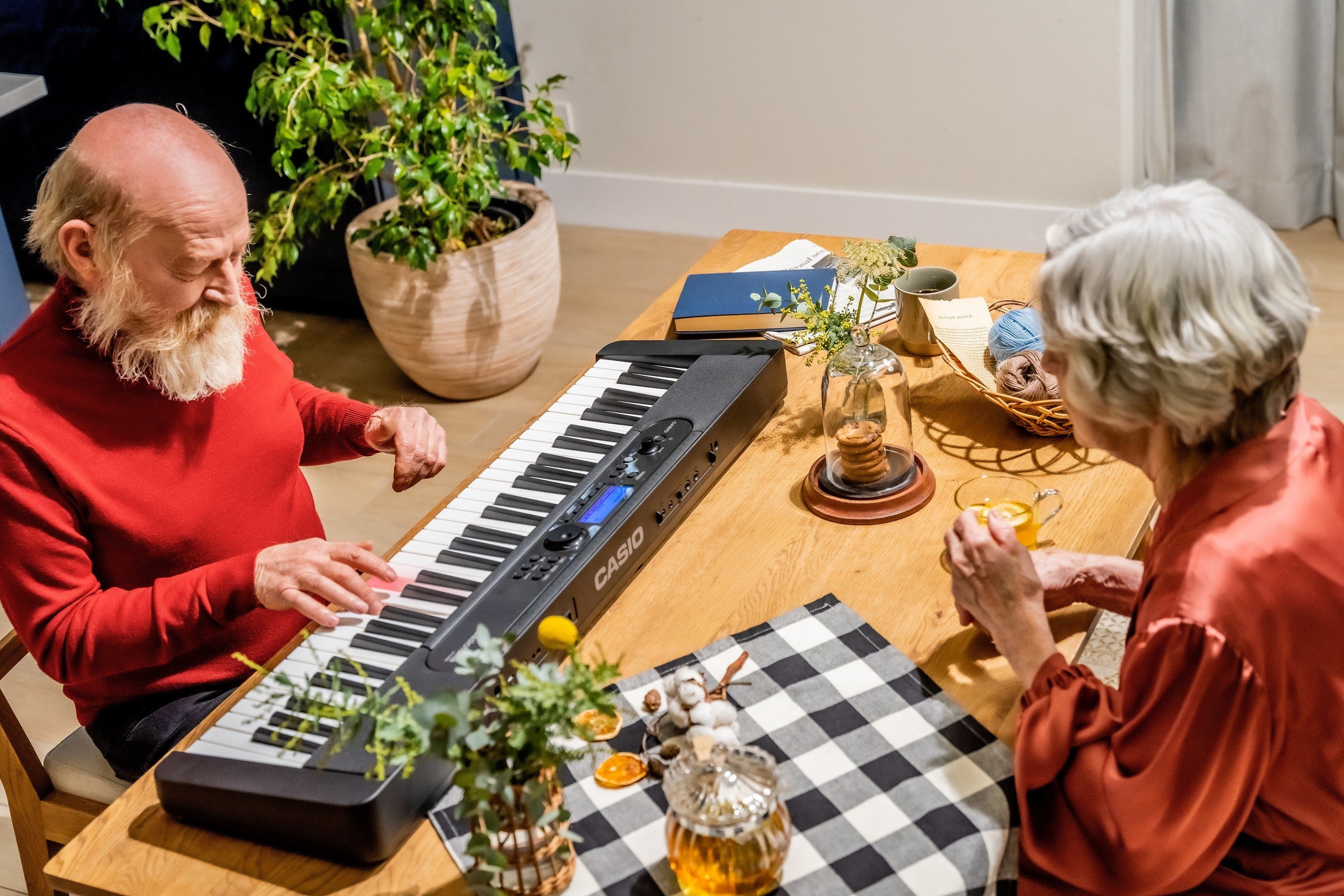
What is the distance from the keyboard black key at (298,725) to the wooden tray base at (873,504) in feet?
2.32

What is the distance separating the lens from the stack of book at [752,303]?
2.13m

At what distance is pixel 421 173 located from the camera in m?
3.12

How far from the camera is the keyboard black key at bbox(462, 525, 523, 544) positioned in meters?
1.60

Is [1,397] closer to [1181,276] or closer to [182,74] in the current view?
[1181,276]

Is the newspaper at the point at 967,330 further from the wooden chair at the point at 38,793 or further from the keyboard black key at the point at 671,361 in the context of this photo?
the wooden chair at the point at 38,793

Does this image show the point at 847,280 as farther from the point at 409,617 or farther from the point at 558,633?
the point at 558,633

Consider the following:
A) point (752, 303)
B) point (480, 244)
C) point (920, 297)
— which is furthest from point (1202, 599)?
point (480, 244)

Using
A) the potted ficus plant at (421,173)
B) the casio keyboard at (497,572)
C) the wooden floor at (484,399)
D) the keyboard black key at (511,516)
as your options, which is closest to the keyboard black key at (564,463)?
the casio keyboard at (497,572)

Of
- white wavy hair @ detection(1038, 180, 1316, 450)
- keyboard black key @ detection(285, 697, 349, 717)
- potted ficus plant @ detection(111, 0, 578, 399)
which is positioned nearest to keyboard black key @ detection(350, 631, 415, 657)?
keyboard black key @ detection(285, 697, 349, 717)

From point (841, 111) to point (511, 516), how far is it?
2.96 meters

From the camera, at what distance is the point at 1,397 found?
5.18ft

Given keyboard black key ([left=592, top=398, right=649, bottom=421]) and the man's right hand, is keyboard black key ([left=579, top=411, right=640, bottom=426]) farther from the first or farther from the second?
the man's right hand

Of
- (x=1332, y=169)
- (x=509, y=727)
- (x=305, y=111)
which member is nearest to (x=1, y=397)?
(x=509, y=727)

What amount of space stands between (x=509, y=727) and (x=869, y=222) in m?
3.59
